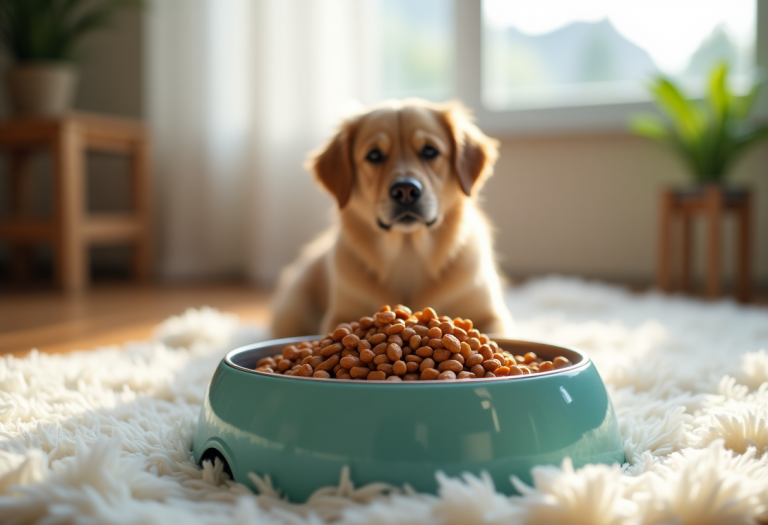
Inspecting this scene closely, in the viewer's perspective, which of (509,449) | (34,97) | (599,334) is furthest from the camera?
(34,97)

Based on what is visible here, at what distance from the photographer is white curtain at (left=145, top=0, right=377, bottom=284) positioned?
3744mm

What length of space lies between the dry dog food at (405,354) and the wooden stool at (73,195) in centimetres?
275

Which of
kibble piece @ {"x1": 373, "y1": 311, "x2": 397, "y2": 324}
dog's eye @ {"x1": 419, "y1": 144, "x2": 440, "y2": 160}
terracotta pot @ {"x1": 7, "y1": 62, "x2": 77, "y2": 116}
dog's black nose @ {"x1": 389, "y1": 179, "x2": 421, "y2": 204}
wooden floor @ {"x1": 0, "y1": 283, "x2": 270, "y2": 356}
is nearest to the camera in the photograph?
kibble piece @ {"x1": 373, "y1": 311, "x2": 397, "y2": 324}

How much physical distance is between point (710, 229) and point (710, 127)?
43 centimetres

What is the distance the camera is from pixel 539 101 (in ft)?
12.3

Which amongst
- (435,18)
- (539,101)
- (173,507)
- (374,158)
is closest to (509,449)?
(173,507)

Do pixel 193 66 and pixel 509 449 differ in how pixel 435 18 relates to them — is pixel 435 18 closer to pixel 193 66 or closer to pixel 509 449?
pixel 193 66

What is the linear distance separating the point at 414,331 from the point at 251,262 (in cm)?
302

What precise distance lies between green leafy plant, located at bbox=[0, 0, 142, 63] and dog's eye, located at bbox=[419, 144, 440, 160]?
9.55 feet

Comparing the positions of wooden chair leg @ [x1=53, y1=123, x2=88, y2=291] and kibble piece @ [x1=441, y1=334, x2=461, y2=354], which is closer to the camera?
kibble piece @ [x1=441, y1=334, x2=461, y2=354]

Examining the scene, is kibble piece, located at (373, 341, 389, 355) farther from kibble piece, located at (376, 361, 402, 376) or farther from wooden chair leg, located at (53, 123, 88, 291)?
wooden chair leg, located at (53, 123, 88, 291)

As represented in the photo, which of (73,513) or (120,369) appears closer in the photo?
(73,513)

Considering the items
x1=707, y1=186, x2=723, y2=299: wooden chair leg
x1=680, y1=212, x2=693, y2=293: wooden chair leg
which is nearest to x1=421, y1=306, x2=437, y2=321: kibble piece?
x1=707, y1=186, x2=723, y2=299: wooden chair leg

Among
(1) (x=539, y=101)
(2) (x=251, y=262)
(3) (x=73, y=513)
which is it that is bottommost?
(2) (x=251, y=262)
